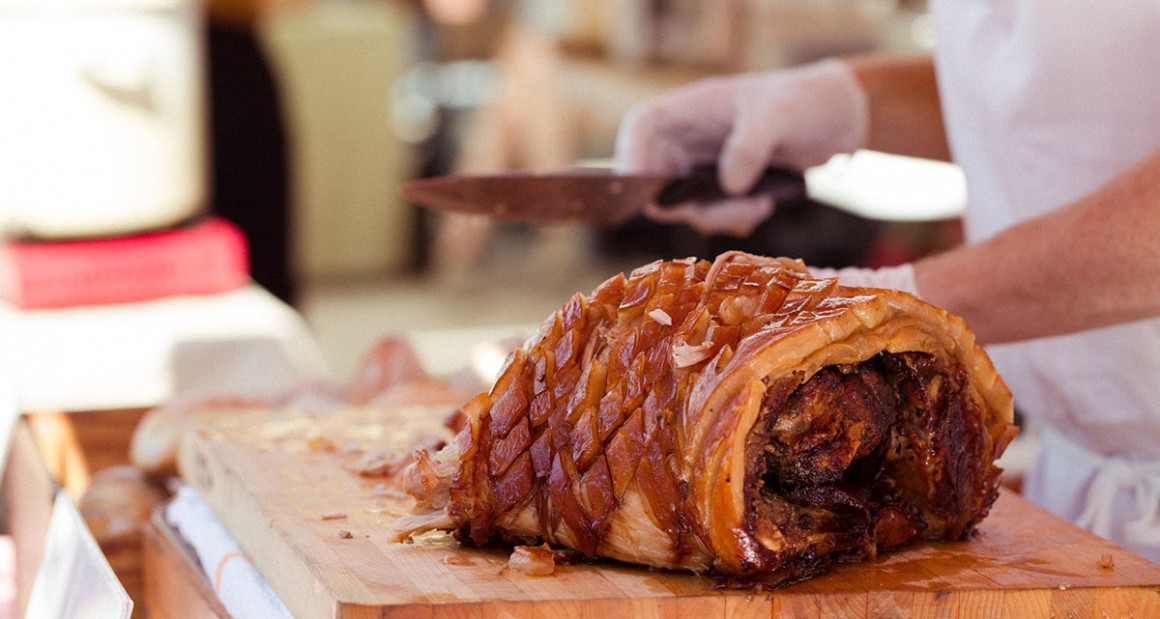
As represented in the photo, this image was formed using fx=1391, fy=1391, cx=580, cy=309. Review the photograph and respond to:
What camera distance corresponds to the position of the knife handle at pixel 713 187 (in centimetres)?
222

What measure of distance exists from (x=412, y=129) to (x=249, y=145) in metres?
6.20

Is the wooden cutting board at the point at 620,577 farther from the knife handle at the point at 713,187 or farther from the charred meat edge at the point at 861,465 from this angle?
the knife handle at the point at 713,187

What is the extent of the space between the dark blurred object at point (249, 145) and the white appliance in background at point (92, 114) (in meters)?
1.35

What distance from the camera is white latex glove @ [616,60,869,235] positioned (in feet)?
7.36

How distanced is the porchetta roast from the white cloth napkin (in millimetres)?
178

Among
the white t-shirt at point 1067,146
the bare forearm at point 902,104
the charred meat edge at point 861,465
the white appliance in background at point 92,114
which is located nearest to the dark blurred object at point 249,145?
the white appliance in background at point 92,114

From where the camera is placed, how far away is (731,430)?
4.06 feet

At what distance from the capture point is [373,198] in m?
8.77

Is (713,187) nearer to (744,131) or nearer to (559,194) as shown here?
(744,131)

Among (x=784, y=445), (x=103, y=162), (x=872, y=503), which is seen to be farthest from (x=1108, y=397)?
(x=103, y=162)

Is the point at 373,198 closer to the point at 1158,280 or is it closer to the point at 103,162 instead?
the point at 103,162

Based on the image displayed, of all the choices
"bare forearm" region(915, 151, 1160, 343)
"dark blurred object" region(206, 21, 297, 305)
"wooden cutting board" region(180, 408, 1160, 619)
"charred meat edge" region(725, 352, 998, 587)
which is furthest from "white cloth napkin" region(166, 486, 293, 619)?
"dark blurred object" region(206, 21, 297, 305)

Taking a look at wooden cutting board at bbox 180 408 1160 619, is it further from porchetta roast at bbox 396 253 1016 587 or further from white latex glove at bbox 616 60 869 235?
white latex glove at bbox 616 60 869 235

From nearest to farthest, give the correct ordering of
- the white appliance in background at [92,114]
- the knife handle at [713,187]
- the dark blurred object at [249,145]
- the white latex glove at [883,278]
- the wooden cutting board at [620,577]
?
the wooden cutting board at [620,577], the white latex glove at [883,278], the knife handle at [713,187], the white appliance in background at [92,114], the dark blurred object at [249,145]
